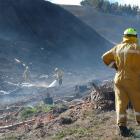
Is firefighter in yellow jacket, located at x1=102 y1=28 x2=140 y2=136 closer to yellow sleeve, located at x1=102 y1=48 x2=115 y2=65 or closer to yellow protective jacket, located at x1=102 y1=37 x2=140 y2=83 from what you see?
yellow protective jacket, located at x1=102 y1=37 x2=140 y2=83

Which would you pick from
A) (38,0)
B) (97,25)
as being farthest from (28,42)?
(97,25)

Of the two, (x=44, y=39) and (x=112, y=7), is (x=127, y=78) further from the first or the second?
(x=112, y=7)

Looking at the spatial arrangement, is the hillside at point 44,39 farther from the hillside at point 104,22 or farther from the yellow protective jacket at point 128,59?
the yellow protective jacket at point 128,59

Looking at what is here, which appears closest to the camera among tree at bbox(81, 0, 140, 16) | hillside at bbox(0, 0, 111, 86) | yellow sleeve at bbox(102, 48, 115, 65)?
yellow sleeve at bbox(102, 48, 115, 65)

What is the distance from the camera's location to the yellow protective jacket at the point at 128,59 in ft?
24.9

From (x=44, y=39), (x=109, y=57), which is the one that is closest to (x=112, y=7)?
(x=44, y=39)

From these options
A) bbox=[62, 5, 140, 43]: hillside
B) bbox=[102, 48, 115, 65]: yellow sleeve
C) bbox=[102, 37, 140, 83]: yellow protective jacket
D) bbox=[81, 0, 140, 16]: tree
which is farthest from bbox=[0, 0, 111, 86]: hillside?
bbox=[81, 0, 140, 16]: tree

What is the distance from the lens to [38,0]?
59375 millimetres

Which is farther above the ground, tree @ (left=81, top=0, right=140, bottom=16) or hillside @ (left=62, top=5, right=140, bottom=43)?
tree @ (left=81, top=0, right=140, bottom=16)

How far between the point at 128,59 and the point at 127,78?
0.99ft

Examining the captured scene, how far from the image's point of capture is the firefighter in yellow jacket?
7570mm

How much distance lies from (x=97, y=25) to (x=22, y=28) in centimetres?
2275

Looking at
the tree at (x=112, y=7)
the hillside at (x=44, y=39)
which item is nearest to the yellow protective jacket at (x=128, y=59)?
the hillside at (x=44, y=39)

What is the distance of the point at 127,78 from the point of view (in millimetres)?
7602
